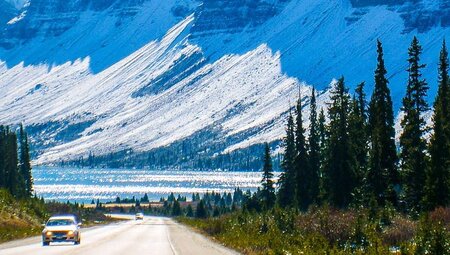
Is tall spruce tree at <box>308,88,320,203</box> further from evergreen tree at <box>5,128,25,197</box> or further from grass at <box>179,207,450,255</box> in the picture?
evergreen tree at <box>5,128,25,197</box>

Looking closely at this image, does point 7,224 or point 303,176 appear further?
point 303,176

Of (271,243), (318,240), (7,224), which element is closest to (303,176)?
(7,224)

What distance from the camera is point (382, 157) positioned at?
75.1 meters

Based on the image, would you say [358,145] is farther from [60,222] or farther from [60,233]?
[60,233]

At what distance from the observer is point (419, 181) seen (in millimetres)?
68125

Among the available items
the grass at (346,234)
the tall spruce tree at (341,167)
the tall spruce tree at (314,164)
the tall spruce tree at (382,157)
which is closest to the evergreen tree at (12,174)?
the tall spruce tree at (314,164)

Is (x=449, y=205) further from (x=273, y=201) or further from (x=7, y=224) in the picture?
(x=273, y=201)

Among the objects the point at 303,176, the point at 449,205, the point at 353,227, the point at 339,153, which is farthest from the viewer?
the point at 303,176

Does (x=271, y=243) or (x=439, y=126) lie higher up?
(x=439, y=126)

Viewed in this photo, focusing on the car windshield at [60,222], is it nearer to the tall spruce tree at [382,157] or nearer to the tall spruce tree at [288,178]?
the tall spruce tree at [382,157]

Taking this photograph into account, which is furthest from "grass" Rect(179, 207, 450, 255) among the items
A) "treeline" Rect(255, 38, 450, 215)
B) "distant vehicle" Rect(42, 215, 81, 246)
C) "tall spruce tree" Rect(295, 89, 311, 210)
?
"tall spruce tree" Rect(295, 89, 311, 210)

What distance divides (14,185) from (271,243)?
90502 mm

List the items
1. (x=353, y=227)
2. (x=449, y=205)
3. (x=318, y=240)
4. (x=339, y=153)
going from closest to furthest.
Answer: (x=318, y=240) → (x=353, y=227) → (x=449, y=205) → (x=339, y=153)

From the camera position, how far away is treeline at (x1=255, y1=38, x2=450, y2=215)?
6356cm
